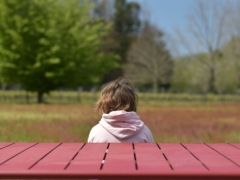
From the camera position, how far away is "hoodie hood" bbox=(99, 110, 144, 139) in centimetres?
366

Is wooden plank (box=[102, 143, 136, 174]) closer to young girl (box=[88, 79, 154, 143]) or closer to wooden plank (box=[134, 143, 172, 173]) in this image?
wooden plank (box=[134, 143, 172, 173])

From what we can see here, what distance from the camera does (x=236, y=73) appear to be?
148 ft

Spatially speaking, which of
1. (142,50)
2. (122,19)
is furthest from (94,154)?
(122,19)

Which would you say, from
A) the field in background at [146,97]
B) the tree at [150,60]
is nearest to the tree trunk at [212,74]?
the field in background at [146,97]

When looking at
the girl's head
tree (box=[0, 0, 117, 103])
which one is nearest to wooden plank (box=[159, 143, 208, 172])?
the girl's head

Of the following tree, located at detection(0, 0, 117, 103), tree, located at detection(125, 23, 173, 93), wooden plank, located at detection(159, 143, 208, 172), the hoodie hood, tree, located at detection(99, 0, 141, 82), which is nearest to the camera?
wooden plank, located at detection(159, 143, 208, 172)

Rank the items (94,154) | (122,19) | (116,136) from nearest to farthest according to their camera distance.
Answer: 1. (94,154)
2. (116,136)
3. (122,19)

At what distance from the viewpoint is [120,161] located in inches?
105

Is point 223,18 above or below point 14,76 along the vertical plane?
above

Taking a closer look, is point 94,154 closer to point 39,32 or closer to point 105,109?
point 105,109

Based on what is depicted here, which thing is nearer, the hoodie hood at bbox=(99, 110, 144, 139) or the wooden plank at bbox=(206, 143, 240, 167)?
the wooden plank at bbox=(206, 143, 240, 167)

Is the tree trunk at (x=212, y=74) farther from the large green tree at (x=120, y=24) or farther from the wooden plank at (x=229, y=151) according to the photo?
the wooden plank at (x=229, y=151)

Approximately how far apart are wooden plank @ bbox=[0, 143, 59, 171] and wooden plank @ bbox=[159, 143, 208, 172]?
75cm

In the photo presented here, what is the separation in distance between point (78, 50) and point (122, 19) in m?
35.6
